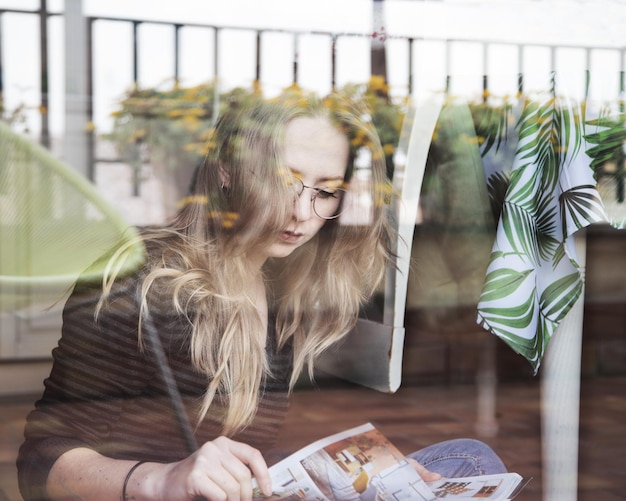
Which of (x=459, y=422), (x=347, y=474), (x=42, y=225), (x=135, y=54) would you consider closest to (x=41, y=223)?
(x=42, y=225)

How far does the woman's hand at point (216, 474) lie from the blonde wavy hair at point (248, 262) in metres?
0.04

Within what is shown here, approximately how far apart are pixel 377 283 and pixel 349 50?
0.47 metres

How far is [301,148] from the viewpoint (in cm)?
120

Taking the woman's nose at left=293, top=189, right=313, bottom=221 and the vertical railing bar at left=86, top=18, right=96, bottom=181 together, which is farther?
the vertical railing bar at left=86, top=18, right=96, bottom=181

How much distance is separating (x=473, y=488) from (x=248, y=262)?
53 centimetres

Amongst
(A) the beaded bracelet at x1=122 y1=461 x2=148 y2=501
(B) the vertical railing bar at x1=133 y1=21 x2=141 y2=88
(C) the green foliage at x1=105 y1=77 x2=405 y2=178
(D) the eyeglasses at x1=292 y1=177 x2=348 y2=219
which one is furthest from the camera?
(B) the vertical railing bar at x1=133 y1=21 x2=141 y2=88

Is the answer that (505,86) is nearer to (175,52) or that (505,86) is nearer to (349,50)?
(349,50)

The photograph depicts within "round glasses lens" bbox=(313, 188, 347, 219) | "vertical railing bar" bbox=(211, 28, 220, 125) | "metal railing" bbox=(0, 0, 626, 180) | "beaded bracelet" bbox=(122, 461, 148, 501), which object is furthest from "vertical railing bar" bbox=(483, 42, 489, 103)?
"beaded bracelet" bbox=(122, 461, 148, 501)

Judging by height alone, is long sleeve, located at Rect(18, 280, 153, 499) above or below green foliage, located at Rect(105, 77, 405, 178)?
below

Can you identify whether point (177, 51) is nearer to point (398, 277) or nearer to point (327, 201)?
point (327, 201)

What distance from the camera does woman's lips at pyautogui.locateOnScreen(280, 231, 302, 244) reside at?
122 cm

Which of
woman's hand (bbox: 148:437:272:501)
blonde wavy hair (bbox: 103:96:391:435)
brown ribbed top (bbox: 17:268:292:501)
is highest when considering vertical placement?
blonde wavy hair (bbox: 103:96:391:435)

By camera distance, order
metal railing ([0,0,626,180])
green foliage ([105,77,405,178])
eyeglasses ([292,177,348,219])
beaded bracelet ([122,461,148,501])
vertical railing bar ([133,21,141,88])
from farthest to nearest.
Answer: vertical railing bar ([133,21,141,88])
metal railing ([0,0,626,180])
green foliage ([105,77,405,178])
eyeglasses ([292,177,348,219])
beaded bracelet ([122,461,148,501])

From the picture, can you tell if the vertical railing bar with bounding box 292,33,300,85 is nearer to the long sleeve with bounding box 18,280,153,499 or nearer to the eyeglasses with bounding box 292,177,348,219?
the eyeglasses with bounding box 292,177,348,219
